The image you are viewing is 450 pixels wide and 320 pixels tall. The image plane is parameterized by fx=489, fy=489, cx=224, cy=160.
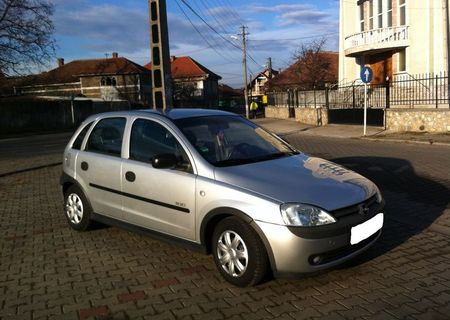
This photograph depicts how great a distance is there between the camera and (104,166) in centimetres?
571

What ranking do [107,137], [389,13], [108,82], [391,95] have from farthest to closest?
[108,82] < [389,13] < [391,95] < [107,137]

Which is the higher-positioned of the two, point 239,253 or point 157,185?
point 157,185

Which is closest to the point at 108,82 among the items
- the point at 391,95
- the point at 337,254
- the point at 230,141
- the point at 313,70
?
the point at 313,70

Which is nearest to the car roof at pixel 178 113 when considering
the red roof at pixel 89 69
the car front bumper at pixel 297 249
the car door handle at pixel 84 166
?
the car door handle at pixel 84 166

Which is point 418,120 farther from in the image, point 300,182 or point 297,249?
point 297,249

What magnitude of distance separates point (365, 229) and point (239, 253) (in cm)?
114

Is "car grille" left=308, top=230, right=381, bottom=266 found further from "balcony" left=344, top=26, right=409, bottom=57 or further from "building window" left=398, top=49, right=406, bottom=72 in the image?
"building window" left=398, top=49, right=406, bottom=72

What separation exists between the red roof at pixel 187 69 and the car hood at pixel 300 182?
75.9 m

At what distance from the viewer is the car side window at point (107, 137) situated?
5.68 metres

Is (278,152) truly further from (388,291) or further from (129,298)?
(129,298)

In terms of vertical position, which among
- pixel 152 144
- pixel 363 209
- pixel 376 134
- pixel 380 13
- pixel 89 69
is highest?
pixel 89 69

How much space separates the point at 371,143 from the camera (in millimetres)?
16984

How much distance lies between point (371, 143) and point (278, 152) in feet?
41.0

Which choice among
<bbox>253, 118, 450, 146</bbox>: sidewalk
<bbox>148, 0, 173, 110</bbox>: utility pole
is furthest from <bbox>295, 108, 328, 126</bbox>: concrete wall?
<bbox>148, 0, 173, 110</bbox>: utility pole
